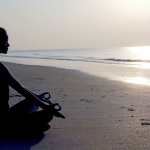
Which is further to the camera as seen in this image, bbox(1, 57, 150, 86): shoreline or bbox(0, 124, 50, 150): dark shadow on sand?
bbox(1, 57, 150, 86): shoreline

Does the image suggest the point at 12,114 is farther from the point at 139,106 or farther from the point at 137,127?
the point at 139,106

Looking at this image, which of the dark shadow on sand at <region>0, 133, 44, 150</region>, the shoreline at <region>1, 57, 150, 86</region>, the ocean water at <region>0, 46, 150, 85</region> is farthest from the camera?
the ocean water at <region>0, 46, 150, 85</region>

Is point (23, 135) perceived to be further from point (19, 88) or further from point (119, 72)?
point (119, 72)

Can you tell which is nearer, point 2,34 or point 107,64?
point 2,34

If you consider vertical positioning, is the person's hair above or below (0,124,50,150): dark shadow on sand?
above

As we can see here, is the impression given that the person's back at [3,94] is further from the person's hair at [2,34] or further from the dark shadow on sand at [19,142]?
the person's hair at [2,34]

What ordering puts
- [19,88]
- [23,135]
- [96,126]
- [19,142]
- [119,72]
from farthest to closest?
[119,72], [96,126], [23,135], [19,142], [19,88]

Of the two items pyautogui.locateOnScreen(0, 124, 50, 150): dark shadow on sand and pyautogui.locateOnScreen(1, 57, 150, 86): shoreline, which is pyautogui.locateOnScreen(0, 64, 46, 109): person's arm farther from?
pyautogui.locateOnScreen(1, 57, 150, 86): shoreline

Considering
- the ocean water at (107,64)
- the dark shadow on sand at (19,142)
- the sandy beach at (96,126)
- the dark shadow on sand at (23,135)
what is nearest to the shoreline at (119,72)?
the ocean water at (107,64)

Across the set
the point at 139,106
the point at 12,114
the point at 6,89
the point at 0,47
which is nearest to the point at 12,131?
the point at 12,114

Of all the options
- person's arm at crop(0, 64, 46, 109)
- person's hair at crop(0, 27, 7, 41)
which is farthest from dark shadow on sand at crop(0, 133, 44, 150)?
person's hair at crop(0, 27, 7, 41)

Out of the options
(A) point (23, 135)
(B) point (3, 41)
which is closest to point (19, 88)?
(B) point (3, 41)

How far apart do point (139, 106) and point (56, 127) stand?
262 cm

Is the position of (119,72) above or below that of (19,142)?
below
